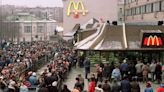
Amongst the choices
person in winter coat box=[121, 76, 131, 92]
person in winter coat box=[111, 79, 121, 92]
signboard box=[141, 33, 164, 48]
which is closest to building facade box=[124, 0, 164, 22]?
signboard box=[141, 33, 164, 48]

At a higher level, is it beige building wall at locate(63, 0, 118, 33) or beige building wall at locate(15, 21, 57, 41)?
beige building wall at locate(63, 0, 118, 33)

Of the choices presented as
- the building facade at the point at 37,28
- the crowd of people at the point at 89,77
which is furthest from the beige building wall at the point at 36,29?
the crowd of people at the point at 89,77

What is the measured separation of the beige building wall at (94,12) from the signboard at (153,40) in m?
56.4

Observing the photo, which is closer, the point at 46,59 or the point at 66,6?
the point at 46,59

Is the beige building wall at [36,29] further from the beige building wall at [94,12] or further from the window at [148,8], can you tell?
the window at [148,8]

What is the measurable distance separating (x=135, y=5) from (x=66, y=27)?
13333mm

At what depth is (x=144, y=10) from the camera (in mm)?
76312

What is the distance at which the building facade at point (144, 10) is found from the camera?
2628 inches

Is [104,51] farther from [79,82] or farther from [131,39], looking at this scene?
[79,82]

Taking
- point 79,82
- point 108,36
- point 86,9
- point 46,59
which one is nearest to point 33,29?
point 86,9

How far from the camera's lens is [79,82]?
22.9 metres

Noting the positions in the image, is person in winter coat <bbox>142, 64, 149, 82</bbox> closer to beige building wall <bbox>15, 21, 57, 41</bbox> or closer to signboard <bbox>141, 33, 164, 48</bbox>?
signboard <bbox>141, 33, 164, 48</bbox>

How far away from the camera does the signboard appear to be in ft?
109

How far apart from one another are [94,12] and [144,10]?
18.0m
